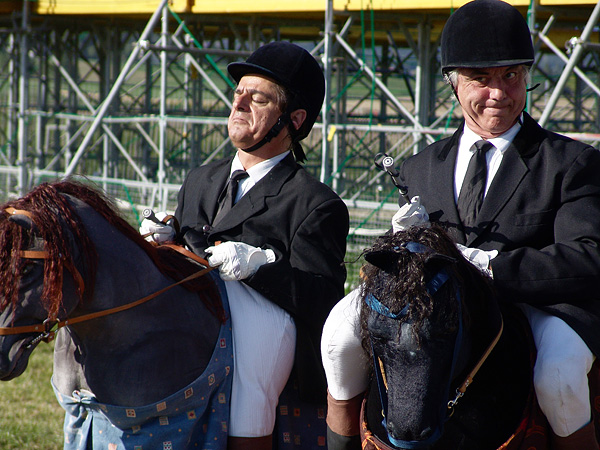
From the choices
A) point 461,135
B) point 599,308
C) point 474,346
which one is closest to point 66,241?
point 474,346

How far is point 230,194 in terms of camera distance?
280 centimetres

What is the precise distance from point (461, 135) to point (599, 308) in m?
0.72

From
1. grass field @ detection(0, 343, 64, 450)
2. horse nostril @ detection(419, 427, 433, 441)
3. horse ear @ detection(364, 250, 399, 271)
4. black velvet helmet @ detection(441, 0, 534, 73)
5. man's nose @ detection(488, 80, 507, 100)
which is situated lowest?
grass field @ detection(0, 343, 64, 450)

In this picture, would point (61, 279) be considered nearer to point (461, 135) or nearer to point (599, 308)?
point (461, 135)

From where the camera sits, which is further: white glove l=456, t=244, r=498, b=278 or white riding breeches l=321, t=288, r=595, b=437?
white glove l=456, t=244, r=498, b=278

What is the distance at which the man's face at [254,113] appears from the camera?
2.77 m

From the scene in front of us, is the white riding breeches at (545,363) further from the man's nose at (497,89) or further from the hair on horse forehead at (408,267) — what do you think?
the man's nose at (497,89)

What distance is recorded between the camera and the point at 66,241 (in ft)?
6.84

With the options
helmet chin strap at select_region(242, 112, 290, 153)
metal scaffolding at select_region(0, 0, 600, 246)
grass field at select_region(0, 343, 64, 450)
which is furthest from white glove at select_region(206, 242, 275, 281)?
metal scaffolding at select_region(0, 0, 600, 246)

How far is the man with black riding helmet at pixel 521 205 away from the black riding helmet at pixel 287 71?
0.53 m

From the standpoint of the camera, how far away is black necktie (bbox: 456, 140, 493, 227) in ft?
7.66

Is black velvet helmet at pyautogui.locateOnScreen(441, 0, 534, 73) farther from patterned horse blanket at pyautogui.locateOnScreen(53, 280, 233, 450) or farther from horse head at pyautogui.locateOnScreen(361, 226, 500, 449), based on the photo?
patterned horse blanket at pyautogui.locateOnScreen(53, 280, 233, 450)

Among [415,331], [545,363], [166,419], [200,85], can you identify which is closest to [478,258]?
[545,363]

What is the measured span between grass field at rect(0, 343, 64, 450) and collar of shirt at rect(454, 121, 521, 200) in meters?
2.78
